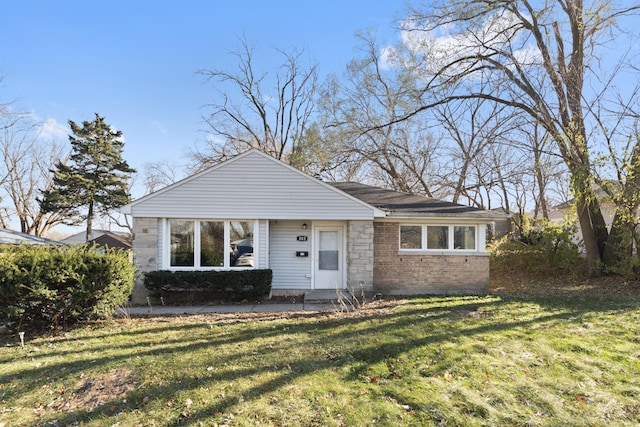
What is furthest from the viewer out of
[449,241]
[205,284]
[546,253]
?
[546,253]

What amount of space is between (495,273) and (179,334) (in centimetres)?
1372

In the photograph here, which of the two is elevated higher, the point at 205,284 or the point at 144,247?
the point at 144,247

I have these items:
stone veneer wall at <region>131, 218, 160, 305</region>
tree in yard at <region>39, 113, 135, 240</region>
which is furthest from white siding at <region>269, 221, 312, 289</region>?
tree in yard at <region>39, 113, 135, 240</region>

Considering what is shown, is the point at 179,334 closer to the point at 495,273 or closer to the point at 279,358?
the point at 279,358

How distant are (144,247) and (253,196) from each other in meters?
3.46

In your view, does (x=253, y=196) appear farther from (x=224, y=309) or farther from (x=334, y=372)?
(x=334, y=372)

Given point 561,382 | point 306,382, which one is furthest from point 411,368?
point 561,382

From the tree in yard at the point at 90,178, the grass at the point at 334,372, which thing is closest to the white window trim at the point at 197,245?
the grass at the point at 334,372

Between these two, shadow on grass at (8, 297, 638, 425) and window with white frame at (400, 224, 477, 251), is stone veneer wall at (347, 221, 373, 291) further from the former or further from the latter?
shadow on grass at (8, 297, 638, 425)

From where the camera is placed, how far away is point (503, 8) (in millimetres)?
13523

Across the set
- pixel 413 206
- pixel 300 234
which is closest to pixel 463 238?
pixel 413 206

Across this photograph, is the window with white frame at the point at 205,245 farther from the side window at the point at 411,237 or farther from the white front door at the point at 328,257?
the side window at the point at 411,237

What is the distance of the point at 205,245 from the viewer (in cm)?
1045

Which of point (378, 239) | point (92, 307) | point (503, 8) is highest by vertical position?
point (503, 8)
